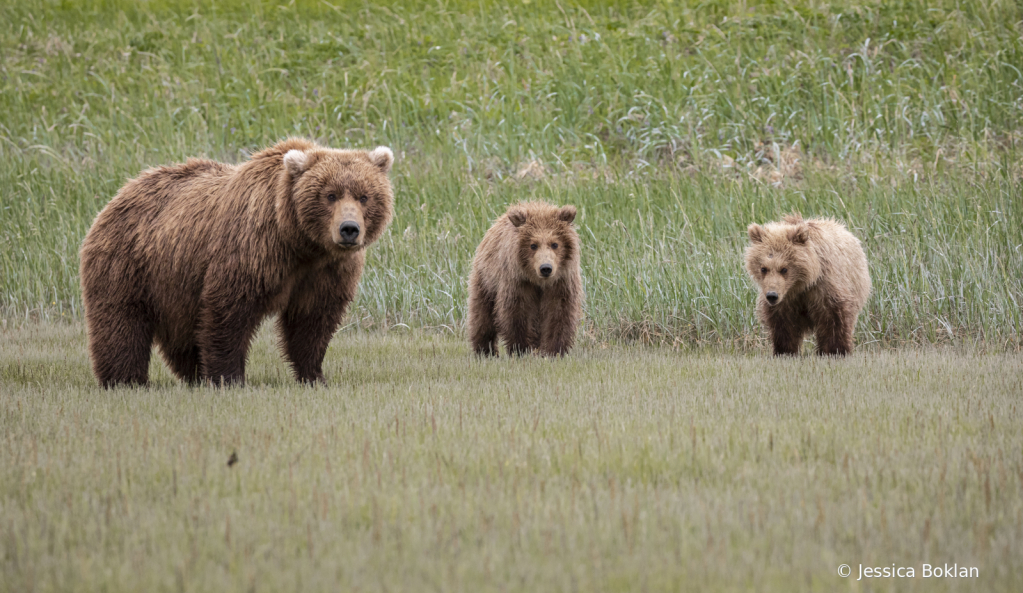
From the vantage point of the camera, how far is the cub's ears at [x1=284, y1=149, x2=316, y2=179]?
6.12m

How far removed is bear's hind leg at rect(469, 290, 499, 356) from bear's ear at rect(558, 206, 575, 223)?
102cm

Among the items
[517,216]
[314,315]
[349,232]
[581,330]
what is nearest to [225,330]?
[314,315]

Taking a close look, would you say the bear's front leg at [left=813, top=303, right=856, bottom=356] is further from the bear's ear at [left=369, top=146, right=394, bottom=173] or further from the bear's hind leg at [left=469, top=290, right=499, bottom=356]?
the bear's ear at [left=369, top=146, right=394, bottom=173]

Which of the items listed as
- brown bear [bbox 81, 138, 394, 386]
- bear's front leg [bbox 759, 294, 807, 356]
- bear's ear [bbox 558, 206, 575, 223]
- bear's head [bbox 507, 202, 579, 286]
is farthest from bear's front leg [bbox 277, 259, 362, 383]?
bear's front leg [bbox 759, 294, 807, 356]

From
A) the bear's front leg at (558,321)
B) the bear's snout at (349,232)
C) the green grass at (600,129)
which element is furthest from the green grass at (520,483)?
the green grass at (600,129)

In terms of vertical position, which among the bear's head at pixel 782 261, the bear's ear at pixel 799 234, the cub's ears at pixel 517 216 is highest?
the cub's ears at pixel 517 216

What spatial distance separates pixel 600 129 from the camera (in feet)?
49.5

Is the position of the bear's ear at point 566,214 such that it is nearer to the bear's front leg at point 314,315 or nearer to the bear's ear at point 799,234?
the bear's ear at point 799,234

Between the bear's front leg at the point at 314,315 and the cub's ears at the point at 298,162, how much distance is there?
731 millimetres

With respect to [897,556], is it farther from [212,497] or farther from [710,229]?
[710,229]

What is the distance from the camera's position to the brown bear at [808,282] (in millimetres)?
7422

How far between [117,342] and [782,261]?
5099 mm

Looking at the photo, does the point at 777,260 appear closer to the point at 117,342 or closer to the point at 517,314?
the point at 517,314

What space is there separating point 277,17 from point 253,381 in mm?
15696
